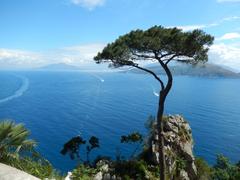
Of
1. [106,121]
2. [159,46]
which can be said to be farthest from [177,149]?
[106,121]

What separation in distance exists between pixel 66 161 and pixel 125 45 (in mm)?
33163

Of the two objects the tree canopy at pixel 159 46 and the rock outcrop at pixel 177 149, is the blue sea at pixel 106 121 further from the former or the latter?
the tree canopy at pixel 159 46

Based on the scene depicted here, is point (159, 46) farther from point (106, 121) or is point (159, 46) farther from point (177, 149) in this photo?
point (106, 121)

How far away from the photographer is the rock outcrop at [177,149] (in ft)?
87.8

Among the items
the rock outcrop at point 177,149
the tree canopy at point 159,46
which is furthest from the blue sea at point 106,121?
the tree canopy at point 159,46

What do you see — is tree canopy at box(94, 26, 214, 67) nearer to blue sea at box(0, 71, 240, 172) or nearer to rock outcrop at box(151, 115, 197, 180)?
rock outcrop at box(151, 115, 197, 180)

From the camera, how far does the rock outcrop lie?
2677 cm

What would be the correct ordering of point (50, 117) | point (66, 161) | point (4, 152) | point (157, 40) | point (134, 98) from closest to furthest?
1. point (4, 152)
2. point (157, 40)
3. point (66, 161)
4. point (50, 117)
5. point (134, 98)

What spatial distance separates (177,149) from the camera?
2817cm

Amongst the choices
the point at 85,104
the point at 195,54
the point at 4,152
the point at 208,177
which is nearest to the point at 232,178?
the point at 208,177

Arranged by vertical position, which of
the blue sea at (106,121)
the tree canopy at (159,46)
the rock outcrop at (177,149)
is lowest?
the blue sea at (106,121)

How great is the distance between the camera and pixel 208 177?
29.8m

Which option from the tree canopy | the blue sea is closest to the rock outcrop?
the tree canopy

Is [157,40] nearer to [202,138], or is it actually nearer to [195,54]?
[195,54]
